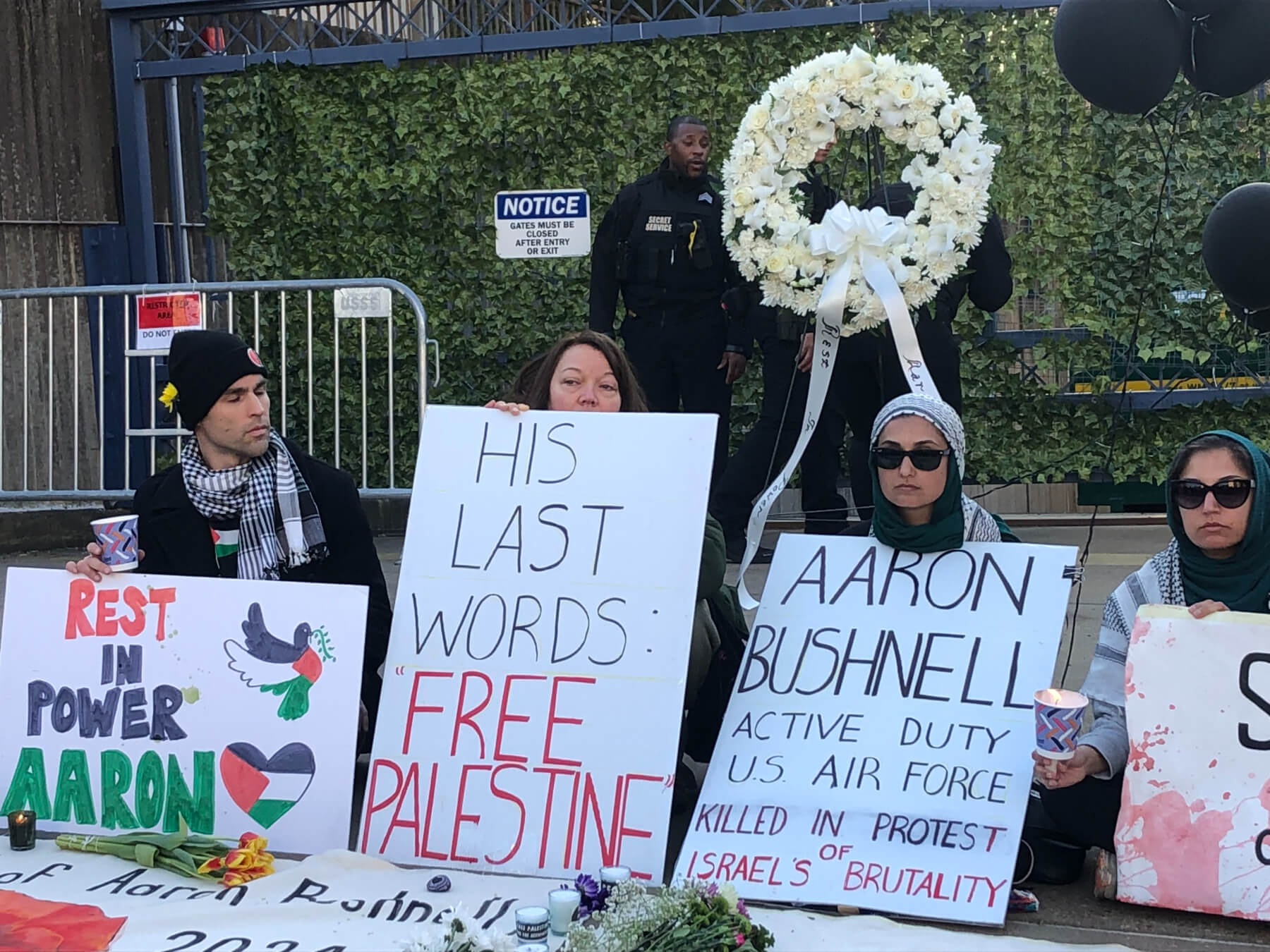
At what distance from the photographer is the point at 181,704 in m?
3.55

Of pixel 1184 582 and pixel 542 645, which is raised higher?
pixel 1184 582

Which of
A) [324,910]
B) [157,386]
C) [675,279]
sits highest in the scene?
[675,279]

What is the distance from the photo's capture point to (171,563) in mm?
3951

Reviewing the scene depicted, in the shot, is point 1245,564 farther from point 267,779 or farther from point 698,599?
point 267,779

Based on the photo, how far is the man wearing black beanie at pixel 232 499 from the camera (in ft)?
12.8

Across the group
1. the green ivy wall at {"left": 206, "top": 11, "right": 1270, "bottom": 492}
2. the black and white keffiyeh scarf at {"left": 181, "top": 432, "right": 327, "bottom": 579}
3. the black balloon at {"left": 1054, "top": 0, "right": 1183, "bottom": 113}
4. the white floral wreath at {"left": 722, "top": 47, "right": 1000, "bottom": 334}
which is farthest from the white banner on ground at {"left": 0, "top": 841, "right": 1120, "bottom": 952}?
the green ivy wall at {"left": 206, "top": 11, "right": 1270, "bottom": 492}

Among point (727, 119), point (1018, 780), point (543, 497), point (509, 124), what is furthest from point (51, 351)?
point (1018, 780)

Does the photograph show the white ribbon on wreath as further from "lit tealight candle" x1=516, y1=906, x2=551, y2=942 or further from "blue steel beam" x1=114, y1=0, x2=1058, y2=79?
"blue steel beam" x1=114, y1=0, x2=1058, y2=79

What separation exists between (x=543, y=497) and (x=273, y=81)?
18.5 ft

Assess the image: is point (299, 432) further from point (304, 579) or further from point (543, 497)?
point (543, 497)

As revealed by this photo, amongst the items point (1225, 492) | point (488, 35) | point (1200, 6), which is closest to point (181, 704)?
point (1225, 492)

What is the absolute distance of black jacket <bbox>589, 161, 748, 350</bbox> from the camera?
6.62m

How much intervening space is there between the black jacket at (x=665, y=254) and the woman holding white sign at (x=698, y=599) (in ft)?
8.82

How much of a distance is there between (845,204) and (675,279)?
2.23 metres
